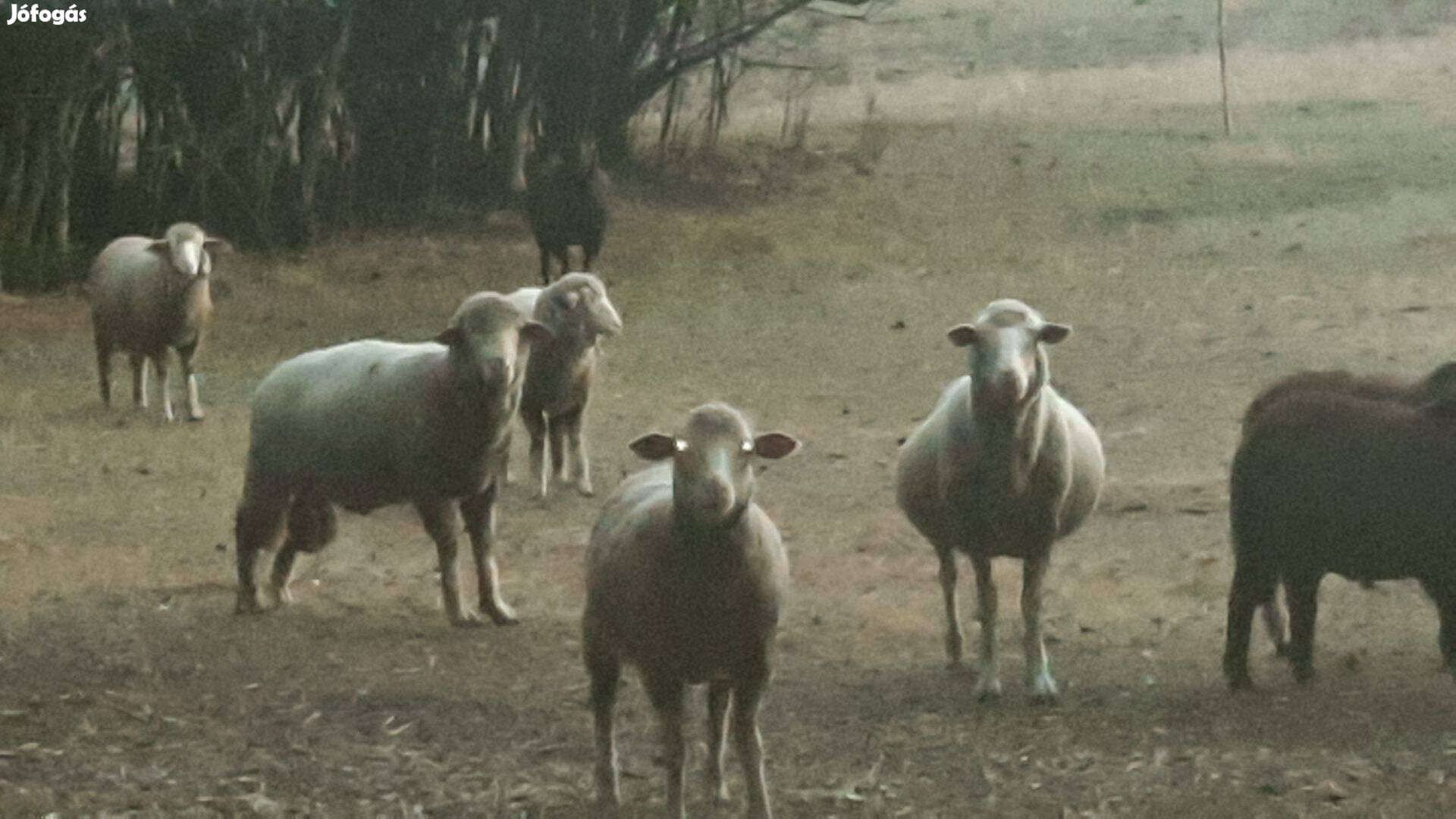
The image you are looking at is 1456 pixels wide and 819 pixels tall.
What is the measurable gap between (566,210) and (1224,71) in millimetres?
10662

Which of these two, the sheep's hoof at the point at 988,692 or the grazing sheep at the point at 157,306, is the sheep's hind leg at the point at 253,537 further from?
the grazing sheep at the point at 157,306

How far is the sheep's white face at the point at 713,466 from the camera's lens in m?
6.40

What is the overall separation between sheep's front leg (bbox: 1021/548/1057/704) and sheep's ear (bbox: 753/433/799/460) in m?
1.96

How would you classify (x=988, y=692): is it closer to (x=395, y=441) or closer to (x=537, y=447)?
(x=395, y=441)

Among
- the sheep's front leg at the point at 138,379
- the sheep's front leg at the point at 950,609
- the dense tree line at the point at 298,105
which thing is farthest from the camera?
the dense tree line at the point at 298,105

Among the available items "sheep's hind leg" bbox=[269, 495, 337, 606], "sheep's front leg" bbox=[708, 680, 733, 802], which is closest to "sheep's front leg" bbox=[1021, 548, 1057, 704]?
"sheep's front leg" bbox=[708, 680, 733, 802]

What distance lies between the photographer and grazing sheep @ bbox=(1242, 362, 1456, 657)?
27.8 feet

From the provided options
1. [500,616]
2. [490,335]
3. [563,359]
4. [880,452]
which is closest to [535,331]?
[490,335]

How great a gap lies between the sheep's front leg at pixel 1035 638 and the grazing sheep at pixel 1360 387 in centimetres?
86

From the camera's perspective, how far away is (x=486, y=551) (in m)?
9.87

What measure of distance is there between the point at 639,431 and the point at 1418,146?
1399 cm

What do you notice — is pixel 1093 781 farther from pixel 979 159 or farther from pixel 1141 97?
pixel 1141 97

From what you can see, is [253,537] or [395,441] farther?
[253,537]

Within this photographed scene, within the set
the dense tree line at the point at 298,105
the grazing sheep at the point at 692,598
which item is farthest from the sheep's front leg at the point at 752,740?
the dense tree line at the point at 298,105
